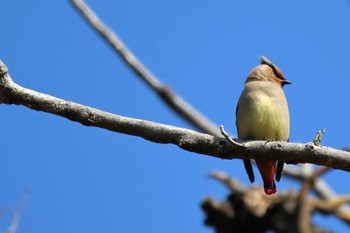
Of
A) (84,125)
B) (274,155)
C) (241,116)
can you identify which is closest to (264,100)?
(241,116)

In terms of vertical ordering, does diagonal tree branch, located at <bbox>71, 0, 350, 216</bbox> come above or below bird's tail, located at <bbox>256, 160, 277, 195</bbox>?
above

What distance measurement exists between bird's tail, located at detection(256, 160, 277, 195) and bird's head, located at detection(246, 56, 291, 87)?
43.0 inches

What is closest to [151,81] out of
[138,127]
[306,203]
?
[306,203]

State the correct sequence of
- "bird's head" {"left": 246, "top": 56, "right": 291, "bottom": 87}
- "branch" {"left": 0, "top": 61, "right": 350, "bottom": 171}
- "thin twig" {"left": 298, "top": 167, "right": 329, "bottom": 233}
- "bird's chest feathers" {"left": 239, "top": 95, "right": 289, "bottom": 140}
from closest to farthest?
"branch" {"left": 0, "top": 61, "right": 350, "bottom": 171}, "bird's chest feathers" {"left": 239, "top": 95, "right": 289, "bottom": 140}, "bird's head" {"left": 246, "top": 56, "right": 291, "bottom": 87}, "thin twig" {"left": 298, "top": 167, "right": 329, "bottom": 233}

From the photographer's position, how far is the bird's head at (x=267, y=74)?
713 cm

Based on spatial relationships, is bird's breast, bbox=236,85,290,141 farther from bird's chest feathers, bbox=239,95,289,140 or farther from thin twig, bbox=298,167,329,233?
thin twig, bbox=298,167,329,233

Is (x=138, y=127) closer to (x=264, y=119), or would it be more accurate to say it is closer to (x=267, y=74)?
(x=264, y=119)

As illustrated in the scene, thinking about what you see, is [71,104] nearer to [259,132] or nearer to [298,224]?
[259,132]

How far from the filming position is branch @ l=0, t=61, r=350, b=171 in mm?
4203

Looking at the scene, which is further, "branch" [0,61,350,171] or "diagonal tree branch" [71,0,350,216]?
"diagonal tree branch" [71,0,350,216]

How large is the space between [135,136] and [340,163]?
116cm

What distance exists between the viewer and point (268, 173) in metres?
6.27

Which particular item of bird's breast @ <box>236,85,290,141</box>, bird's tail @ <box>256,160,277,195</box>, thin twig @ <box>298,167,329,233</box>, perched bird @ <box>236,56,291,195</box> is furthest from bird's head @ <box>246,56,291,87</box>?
thin twig @ <box>298,167,329,233</box>

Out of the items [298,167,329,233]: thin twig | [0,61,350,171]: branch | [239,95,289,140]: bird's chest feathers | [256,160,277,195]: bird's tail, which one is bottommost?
[0,61,350,171]: branch
